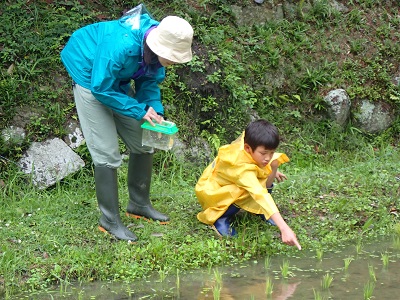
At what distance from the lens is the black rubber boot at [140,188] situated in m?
5.60

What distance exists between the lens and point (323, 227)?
19.2 feet

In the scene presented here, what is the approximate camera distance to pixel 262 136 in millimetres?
5156

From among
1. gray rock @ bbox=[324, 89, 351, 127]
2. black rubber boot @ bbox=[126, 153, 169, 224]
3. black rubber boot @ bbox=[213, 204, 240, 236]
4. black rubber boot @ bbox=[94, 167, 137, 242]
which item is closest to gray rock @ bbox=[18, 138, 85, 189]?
black rubber boot @ bbox=[126, 153, 169, 224]

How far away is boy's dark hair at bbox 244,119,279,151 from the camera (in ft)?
16.9

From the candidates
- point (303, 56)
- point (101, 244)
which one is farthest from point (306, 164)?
point (101, 244)

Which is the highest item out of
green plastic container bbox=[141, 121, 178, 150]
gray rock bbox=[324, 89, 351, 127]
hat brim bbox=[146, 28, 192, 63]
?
hat brim bbox=[146, 28, 192, 63]

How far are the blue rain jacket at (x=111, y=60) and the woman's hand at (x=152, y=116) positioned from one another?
0.03 metres

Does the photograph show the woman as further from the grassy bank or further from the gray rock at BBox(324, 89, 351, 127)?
the gray rock at BBox(324, 89, 351, 127)

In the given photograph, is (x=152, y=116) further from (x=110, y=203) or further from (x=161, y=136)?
(x=110, y=203)

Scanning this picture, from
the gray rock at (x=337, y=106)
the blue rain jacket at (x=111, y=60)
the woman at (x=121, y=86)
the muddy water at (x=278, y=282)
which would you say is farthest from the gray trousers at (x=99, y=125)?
the gray rock at (x=337, y=106)

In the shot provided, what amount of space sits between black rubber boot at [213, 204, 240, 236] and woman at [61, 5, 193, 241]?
19.6 inches

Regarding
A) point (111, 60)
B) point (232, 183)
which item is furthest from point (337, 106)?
point (111, 60)

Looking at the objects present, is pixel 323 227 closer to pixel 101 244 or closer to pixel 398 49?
pixel 101 244

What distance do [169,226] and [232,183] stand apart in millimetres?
657
